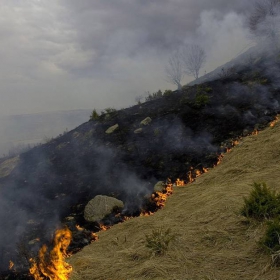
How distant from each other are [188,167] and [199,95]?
6352 millimetres

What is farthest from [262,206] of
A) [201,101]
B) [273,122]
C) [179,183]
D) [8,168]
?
[8,168]

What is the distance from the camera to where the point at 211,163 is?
8.83 meters

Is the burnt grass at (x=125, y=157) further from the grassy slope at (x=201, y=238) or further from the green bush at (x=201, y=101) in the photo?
the grassy slope at (x=201, y=238)

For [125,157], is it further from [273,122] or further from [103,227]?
[273,122]

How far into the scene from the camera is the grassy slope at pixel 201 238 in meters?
3.62

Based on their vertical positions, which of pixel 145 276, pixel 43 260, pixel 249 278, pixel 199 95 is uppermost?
pixel 199 95

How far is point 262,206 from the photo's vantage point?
4352 millimetres

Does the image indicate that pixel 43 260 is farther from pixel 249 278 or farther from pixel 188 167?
pixel 188 167

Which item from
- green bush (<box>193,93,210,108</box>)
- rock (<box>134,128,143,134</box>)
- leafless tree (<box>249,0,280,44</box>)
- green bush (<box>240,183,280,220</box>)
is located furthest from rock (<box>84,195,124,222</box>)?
leafless tree (<box>249,0,280,44</box>)

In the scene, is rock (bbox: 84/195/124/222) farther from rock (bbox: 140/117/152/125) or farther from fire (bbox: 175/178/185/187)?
rock (bbox: 140/117/152/125)

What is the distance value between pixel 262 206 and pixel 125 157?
7.15 metres

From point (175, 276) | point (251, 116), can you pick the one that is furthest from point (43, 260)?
point (251, 116)

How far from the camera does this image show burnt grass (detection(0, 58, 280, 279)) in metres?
7.82

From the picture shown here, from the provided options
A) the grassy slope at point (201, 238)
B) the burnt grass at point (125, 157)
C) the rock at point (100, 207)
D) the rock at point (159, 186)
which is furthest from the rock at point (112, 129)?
the grassy slope at point (201, 238)
